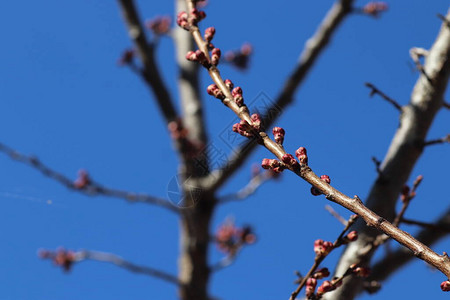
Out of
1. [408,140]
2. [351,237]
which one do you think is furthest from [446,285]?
[408,140]

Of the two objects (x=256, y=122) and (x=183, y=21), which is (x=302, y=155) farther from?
(x=183, y=21)

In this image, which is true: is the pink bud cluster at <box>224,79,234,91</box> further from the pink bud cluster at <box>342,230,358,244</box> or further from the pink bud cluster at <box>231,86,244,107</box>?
the pink bud cluster at <box>342,230,358,244</box>

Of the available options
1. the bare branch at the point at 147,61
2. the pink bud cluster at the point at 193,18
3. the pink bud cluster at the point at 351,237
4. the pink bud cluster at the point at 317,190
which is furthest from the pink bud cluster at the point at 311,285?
the bare branch at the point at 147,61

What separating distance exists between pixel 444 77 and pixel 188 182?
2.66 m

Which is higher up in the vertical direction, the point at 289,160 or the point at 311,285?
the point at 289,160

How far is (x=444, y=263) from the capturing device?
1.13 metres

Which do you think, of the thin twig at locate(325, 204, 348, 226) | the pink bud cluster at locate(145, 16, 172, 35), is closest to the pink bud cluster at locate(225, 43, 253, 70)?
the pink bud cluster at locate(145, 16, 172, 35)

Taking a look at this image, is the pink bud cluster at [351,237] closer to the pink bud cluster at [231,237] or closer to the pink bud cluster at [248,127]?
the pink bud cluster at [248,127]

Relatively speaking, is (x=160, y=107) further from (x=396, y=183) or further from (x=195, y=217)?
(x=396, y=183)

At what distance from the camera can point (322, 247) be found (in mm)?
1577

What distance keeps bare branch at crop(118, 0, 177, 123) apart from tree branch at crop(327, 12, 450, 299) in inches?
113

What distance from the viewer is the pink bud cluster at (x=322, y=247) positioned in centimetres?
157

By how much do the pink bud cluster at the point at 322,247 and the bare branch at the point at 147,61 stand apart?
3631 millimetres

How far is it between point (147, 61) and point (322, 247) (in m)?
3.76
